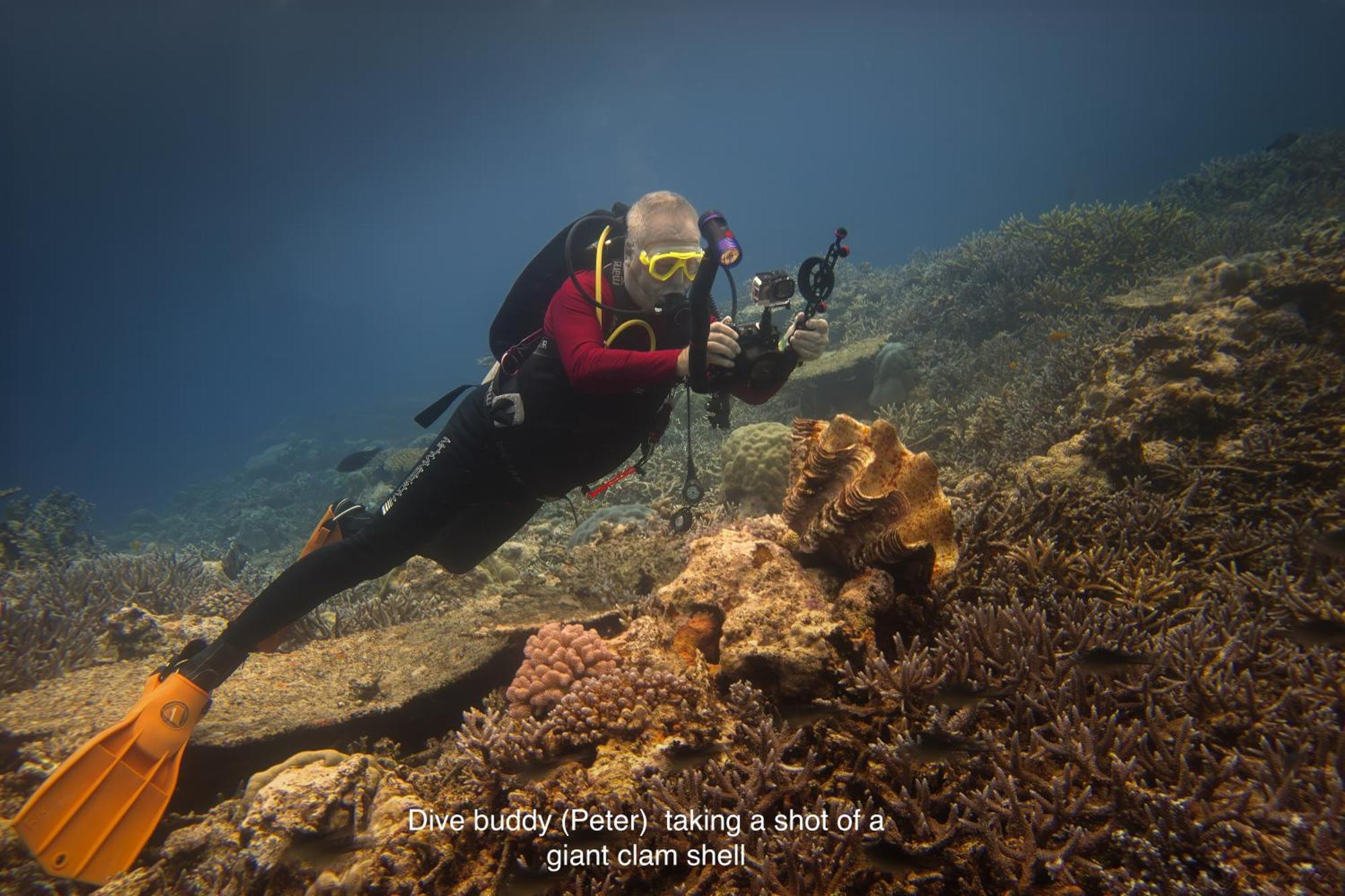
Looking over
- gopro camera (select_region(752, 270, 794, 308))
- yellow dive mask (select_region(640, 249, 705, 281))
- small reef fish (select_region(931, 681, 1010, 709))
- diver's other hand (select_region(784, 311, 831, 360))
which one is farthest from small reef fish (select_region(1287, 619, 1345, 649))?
yellow dive mask (select_region(640, 249, 705, 281))

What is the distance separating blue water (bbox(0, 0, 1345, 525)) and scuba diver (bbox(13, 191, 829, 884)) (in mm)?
28685

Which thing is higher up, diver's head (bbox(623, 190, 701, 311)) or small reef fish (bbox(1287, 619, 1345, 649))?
diver's head (bbox(623, 190, 701, 311))

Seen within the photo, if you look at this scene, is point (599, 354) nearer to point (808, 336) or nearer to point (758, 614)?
point (808, 336)

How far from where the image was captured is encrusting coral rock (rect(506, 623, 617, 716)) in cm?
282

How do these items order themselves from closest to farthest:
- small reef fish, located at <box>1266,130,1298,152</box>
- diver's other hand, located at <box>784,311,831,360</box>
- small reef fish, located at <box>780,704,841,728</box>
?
small reef fish, located at <box>780,704,841,728</box> < diver's other hand, located at <box>784,311,831,360</box> < small reef fish, located at <box>1266,130,1298,152</box>

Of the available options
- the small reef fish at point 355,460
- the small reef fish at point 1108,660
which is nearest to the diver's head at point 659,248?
the small reef fish at point 1108,660

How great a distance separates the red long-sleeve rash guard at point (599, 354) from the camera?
278 centimetres

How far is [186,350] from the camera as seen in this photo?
94.4m

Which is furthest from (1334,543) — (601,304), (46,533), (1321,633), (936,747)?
(46,533)

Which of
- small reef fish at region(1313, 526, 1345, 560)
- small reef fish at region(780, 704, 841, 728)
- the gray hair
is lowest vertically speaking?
small reef fish at region(780, 704, 841, 728)

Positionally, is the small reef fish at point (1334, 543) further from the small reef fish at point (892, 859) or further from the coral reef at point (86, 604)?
the coral reef at point (86, 604)

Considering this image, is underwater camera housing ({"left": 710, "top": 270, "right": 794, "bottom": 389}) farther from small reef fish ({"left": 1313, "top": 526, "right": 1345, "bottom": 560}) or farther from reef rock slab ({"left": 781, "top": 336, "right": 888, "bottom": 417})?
reef rock slab ({"left": 781, "top": 336, "right": 888, "bottom": 417})

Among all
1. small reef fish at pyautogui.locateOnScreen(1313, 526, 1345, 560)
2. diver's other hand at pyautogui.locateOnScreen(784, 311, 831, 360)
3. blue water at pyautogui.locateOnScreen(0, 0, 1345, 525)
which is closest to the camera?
diver's other hand at pyautogui.locateOnScreen(784, 311, 831, 360)

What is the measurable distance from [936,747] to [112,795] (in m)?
4.21
